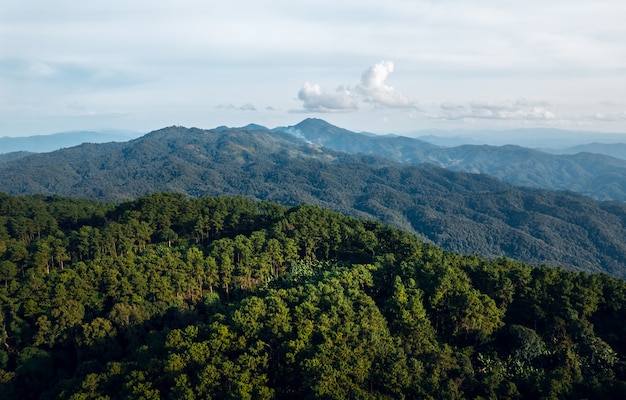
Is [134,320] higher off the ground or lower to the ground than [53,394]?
higher

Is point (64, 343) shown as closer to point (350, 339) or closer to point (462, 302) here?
point (350, 339)

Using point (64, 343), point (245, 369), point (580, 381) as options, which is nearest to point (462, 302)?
point (580, 381)

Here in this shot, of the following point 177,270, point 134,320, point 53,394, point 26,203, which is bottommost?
point 53,394

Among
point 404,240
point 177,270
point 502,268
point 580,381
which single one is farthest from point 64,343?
point 502,268

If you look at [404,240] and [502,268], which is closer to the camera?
[502,268]

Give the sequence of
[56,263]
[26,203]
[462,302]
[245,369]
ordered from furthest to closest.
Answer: [26,203]
[56,263]
[462,302]
[245,369]

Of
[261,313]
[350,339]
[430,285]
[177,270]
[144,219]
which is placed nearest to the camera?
[350,339]

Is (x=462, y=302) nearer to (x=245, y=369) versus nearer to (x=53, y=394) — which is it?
(x=245, y=369)
